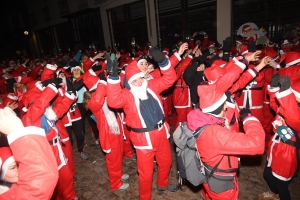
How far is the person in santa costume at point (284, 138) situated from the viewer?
2.51 metres

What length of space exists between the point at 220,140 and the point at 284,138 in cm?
131

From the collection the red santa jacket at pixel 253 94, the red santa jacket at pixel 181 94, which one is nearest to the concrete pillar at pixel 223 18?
the red santa jacket at pixel 181 94

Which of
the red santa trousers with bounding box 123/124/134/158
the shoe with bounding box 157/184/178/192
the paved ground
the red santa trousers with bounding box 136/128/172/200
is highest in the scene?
the red santa trousers with bounding box 136/128/172/200

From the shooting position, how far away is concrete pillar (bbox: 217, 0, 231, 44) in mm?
9898

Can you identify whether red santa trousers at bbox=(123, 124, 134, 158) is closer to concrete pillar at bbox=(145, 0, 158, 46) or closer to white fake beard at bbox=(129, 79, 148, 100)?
white fake beard at bbox=(129, 79, 148, 100)

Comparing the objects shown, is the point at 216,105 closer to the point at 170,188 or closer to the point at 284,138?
the point at 284,138

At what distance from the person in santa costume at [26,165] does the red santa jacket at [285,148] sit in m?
2.60

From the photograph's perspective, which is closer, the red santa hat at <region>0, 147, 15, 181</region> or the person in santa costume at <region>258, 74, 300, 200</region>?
the red santa hat at <region>0, 147, 15, 181</region>

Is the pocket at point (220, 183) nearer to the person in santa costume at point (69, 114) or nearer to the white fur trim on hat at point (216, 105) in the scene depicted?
the white fur trim on hat at point (216, 105)

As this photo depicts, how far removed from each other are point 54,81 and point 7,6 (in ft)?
116

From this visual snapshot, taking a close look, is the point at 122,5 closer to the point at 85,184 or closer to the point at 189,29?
the point at 189,29

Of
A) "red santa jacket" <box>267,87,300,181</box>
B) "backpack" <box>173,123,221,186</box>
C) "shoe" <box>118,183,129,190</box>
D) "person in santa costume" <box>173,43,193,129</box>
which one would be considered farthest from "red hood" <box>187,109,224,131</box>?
"person in santa costume" <box>173,43,193,129</box>

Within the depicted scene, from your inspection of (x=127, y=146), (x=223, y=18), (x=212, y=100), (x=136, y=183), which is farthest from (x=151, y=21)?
(x=212, y=100)

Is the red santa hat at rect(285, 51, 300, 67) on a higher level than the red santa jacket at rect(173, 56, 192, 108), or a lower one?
higher
